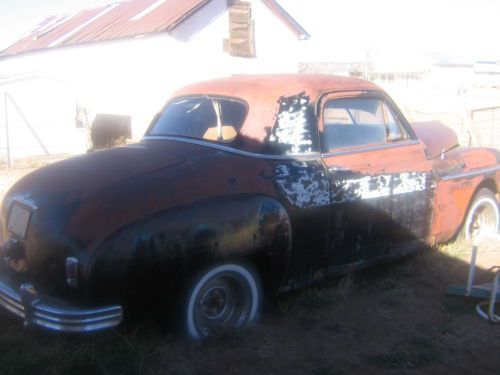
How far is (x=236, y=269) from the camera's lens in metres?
3.30

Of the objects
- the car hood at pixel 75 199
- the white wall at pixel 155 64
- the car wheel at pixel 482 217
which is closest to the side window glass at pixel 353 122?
the car hood at pixel 75 199

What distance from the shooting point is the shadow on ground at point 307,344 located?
3004 millimetres

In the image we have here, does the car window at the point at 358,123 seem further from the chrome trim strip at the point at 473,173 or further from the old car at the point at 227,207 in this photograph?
the chrome trim strip at the point at 473,173

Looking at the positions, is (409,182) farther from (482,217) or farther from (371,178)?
(482,217)

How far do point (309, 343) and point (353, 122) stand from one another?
1840mm

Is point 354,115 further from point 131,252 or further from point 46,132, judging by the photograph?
point 46,132

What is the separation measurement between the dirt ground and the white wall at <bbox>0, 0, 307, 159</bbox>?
11.9 metres

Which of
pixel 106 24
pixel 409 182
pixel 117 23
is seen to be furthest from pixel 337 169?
pixel 106 24

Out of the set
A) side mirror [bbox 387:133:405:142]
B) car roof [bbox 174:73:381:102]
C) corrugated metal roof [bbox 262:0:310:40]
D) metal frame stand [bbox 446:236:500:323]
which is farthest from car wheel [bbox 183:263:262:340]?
corrugated metal roof [bbox 262:0:310:40]

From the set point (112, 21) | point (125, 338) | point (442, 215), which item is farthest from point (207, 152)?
point (112, 21)

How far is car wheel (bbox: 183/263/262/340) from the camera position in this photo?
315 centimetres

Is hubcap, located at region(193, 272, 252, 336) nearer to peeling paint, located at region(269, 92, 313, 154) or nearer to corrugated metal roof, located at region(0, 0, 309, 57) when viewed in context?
peeling paint, located at region(269, 92, 313, 154)

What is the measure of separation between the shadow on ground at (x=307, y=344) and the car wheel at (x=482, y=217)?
1.39m

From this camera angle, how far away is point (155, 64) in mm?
15875
